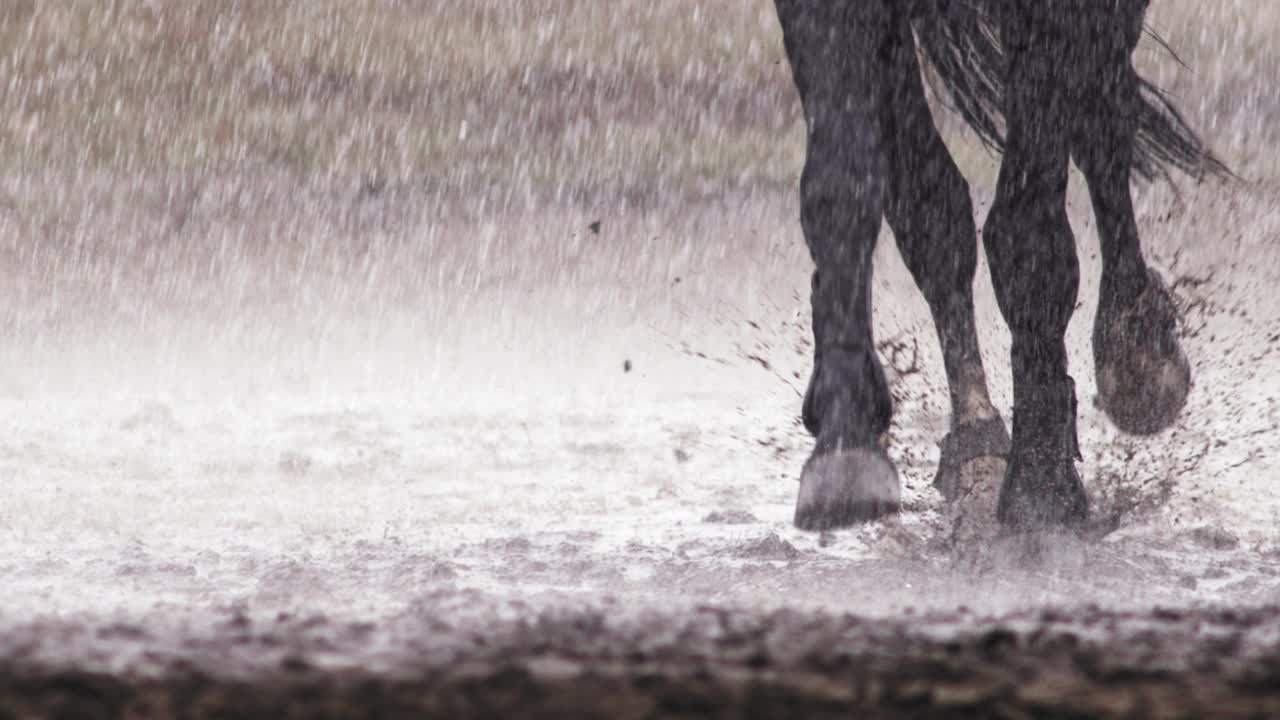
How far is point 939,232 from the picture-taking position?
423 cm

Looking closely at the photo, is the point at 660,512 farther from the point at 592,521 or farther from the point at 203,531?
the point at 203,531

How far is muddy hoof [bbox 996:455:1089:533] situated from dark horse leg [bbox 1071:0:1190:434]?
115 cm

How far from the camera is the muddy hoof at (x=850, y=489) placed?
3.26 metres

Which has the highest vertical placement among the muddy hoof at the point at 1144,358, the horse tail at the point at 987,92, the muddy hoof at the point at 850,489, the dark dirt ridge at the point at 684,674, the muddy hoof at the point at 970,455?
the horse tail at the point at 987,92

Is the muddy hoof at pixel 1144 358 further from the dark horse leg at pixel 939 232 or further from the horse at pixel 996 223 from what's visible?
the horse at pixel 996 223

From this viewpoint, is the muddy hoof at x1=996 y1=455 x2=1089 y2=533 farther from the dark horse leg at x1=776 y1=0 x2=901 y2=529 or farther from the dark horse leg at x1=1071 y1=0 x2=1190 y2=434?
the dark horse leg at x1=1071 y1=0 x2=1190 y2=434

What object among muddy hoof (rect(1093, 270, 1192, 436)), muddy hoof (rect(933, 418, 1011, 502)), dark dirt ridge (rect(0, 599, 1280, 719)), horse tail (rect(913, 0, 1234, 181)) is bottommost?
dark dirt ridge (rect(0, 599, 1280, 719))

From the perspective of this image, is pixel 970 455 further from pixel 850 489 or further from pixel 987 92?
pixel 987 92

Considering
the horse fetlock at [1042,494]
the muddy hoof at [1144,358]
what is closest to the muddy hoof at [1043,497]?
the horse fetlock at [1042,494]

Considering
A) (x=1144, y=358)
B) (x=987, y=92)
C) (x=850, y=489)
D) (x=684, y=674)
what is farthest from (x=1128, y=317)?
(x=684, y=674)

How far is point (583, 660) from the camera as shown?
1.30 meters

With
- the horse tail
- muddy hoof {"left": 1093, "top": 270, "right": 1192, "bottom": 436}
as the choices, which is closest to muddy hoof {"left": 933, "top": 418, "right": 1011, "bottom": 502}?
muddy hoof {"left": 1093, "top": 270, "right": 1192, "bottom": 436}

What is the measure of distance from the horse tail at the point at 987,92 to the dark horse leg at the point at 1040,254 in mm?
1393

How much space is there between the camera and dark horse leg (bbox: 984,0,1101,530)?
3131 millimetres
